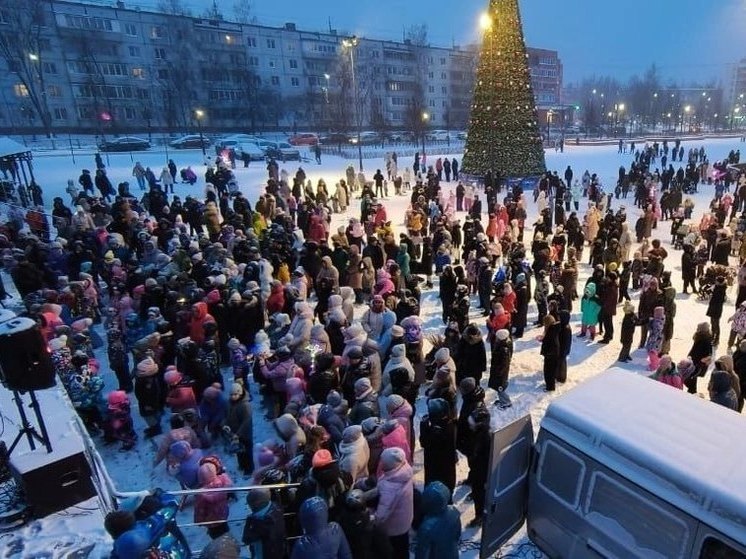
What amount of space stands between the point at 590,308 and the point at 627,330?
914 mm

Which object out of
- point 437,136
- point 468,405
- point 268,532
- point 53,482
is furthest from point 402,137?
point 268,532

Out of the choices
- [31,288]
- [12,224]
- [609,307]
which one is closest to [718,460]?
[609,307]

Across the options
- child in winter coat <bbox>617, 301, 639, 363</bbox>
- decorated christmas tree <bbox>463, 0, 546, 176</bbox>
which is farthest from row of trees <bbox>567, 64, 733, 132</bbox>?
child in winter coat <bbox>617, 301, 639, 363</bbox>

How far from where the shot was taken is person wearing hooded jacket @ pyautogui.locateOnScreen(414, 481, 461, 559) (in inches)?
154

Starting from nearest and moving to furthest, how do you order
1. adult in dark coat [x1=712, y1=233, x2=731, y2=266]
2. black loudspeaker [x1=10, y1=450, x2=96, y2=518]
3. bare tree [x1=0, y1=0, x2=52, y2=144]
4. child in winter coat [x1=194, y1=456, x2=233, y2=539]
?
1. black loudspeaker [x1=10, y1=450, x2=96, y2=518]
2. child in winter coat [x1=194, y1=456, x2=233, y2=539]
3. adult in dark coat [x1=712, y1=233, x2=731, y2=266]
4. bare tree [x1=0, y1=0, x2=52, y2=144]

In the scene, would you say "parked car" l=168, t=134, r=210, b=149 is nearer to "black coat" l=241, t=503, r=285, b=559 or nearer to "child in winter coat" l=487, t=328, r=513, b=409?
"child in winter coat" l=487, t=328, r=513, b=409

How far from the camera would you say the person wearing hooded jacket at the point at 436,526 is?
3914 millimetres

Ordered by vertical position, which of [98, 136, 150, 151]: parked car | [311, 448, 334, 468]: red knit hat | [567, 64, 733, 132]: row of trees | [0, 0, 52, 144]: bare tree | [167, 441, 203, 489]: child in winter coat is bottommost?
[167, 441, 203, 489]: child in winter coat

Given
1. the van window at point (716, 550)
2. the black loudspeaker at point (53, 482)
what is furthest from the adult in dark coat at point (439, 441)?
the black loudspeaker at point (53, 482)

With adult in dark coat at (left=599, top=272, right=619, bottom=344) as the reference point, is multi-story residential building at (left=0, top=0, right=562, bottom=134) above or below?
above

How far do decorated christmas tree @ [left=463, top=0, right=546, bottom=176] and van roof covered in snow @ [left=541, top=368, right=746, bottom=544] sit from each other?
19.8 meters

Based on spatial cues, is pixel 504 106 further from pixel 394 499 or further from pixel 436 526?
pixel 436 526

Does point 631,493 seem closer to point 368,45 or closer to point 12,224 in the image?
point 12,224

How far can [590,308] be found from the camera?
8969 millimetres
